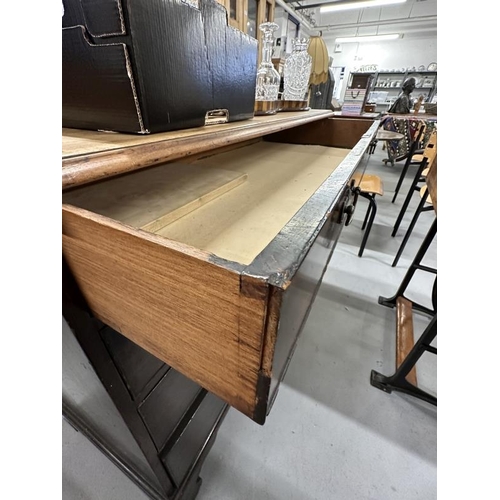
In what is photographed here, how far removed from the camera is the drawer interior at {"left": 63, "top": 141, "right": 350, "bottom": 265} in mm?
424

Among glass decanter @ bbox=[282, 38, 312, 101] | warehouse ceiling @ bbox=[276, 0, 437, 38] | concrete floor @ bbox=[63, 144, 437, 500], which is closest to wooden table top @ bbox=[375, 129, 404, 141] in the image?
glass decanter @ bbox=[282, 38, 312, 101]

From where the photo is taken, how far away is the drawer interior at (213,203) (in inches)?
16.7

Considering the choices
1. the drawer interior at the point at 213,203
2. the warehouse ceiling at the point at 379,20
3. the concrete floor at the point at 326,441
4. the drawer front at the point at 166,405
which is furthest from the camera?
the warehouse ceiling at the point at 379,20

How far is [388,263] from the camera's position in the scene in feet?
6.15

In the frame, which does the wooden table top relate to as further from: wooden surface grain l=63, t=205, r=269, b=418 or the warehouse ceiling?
the warehouse ceiling

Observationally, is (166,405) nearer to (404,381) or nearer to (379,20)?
(404,381)

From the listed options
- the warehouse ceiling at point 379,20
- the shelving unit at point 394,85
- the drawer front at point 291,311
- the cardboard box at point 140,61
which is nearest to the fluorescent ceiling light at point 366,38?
the warehouse ceiling at point 379,20

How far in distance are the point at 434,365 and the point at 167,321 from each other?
1386mm

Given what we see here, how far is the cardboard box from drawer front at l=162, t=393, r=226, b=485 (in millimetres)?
775

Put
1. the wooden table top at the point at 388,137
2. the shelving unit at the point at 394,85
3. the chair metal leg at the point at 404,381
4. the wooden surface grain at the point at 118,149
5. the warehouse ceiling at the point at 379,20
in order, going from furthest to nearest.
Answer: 1. the shelving unit at the point at 394,85
2. the warehouse ceiling at the point at 379,20
3. the wooden table top at the point at 388,137
4. the chair metal leg at the point at 404,381
5. the wooden surface grain at the point at 118,149

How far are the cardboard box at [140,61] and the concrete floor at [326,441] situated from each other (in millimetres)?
1035

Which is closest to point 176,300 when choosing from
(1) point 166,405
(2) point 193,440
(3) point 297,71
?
(1) point 166,405

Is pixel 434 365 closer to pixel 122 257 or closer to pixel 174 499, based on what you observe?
pixel 174 499

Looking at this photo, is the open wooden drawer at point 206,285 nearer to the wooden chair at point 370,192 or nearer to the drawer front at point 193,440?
the drawer front at point 193,440
